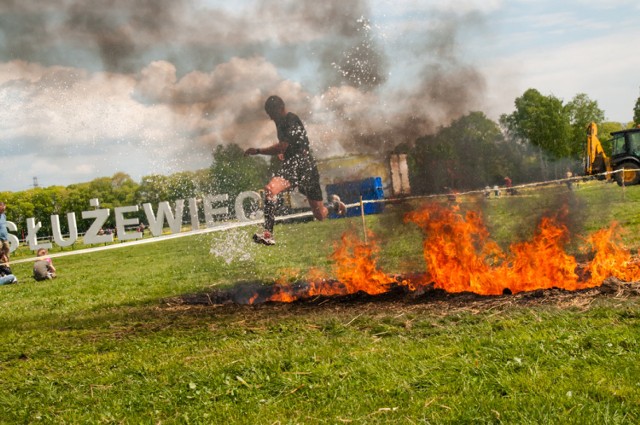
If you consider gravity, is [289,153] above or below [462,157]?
above

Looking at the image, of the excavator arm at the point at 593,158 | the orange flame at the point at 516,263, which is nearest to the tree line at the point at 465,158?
the orange flame at the point at 516,263

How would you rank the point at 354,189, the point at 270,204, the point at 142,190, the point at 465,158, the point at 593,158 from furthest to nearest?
the point at 142,190 < the point at 593,158 < the point at 354,189 < the point at 465,158 < the point at 270,204

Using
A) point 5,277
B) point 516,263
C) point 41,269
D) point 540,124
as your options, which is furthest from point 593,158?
point 5,277

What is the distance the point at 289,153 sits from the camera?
10.5 metres

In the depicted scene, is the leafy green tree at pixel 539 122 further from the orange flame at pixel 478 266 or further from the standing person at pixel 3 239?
the standing person at pixel 3 239

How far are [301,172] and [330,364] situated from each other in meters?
5.90

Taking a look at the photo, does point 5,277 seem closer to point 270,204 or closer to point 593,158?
point 270,204

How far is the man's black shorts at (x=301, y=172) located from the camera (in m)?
10.6

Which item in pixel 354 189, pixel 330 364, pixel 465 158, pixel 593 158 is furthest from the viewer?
pixel 593 158

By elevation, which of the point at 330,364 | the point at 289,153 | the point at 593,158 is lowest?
the point at 330,364

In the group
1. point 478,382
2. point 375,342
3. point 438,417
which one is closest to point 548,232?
point 375,342

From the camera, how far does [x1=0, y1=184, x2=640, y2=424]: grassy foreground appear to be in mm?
4215

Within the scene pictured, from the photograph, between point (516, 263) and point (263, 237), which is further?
point (263, 237)

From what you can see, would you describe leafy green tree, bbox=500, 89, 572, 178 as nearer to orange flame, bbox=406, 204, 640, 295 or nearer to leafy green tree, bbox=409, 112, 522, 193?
leafy green tree, bbox=409, 112, 522, 193
